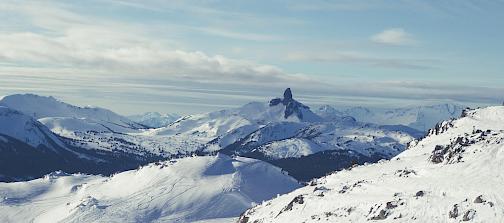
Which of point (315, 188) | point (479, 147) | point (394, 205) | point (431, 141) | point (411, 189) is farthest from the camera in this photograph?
point (431, 141)

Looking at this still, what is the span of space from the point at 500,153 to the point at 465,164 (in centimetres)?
767

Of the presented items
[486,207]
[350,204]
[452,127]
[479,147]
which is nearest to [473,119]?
[452,127]

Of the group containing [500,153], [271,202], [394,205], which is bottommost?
[271,202]

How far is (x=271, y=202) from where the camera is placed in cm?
16212

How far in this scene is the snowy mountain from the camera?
4151 inches

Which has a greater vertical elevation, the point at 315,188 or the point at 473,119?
the point at 473,119

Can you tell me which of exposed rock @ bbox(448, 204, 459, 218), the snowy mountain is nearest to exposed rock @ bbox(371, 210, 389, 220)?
the snowy mountain

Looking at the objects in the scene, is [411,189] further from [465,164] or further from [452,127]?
[452,127]

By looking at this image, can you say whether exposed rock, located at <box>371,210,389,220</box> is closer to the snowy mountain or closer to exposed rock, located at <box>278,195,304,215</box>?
the snowy mountain

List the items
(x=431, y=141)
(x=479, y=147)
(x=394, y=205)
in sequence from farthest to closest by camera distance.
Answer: (x=431, y=141)
(x=479, y=147)
(x=394, y=205)

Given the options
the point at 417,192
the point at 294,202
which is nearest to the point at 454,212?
the point at 417,192

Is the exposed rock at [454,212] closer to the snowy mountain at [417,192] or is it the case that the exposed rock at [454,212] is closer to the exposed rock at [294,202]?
the snowy mountain at [417,192]

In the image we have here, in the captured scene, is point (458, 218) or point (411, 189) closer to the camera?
point (458, 218)

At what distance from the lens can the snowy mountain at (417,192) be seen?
105438mm
